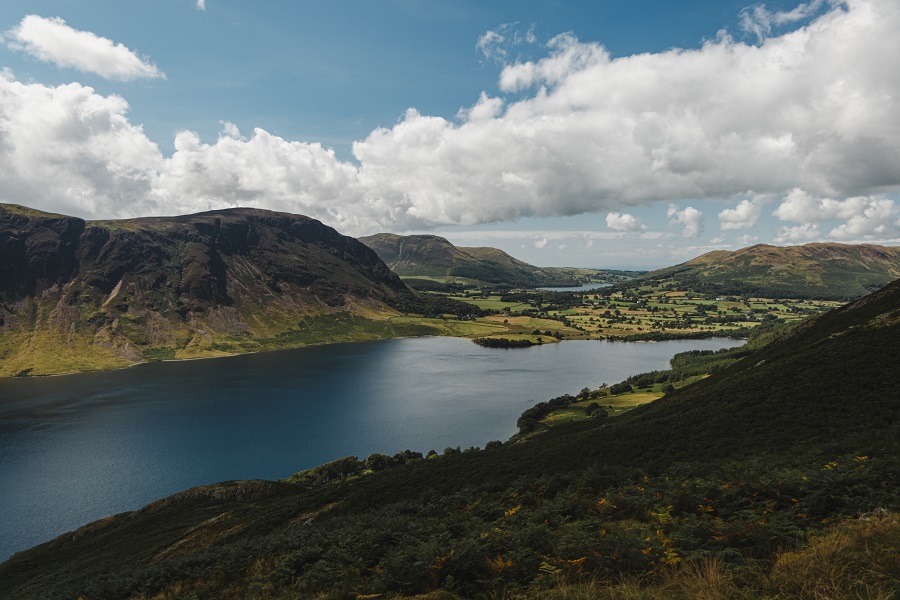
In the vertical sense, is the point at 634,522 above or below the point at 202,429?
above

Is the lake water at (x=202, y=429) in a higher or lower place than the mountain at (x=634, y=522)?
lower

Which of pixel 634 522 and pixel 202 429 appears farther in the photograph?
pixel 202 429

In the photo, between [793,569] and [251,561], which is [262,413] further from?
[793,569]

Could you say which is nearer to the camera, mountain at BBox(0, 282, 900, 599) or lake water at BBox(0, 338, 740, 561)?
mountain at BBox(0, 282, 900, 599)

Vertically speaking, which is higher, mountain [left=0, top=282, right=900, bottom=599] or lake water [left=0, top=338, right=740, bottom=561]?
mountain [left=0, top=282, right=900, bottom=599]

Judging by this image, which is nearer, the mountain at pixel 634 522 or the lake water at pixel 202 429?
the mountain at pixel 634 522

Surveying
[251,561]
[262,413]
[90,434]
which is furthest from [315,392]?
[251,561]
